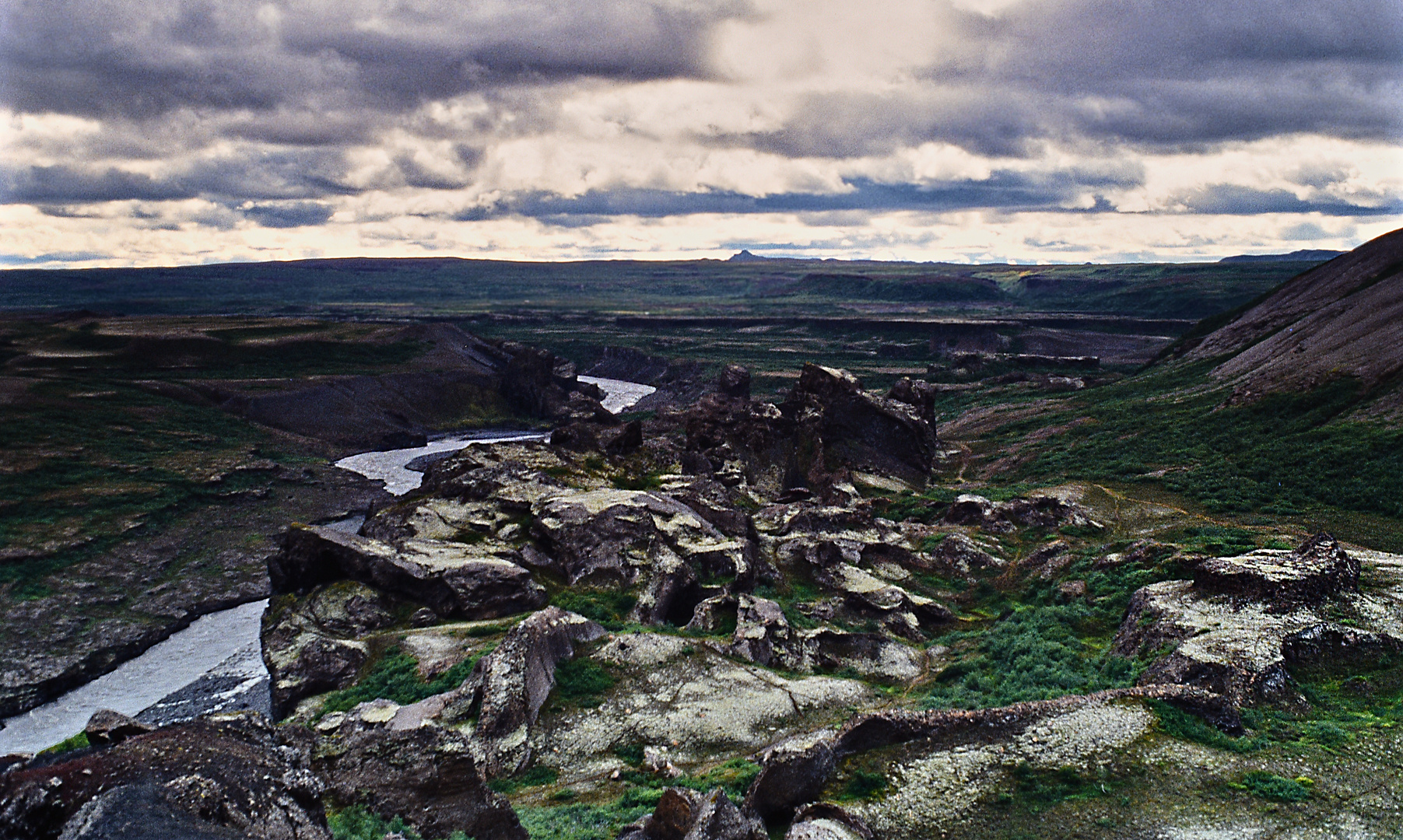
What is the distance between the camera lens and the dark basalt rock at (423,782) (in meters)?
19.8

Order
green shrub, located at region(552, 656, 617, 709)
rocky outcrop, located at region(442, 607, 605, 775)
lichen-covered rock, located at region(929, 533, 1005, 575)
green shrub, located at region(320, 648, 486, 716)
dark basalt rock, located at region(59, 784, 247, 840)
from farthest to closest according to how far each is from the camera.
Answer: lichen-covered rock, located at region(929, 533, 1005, 575), green shrub, located at region(320, 648, 486, 716), green shrub, located at region(552, 656, 617, 709), rocky outcrop, located at region(442, 607, 605, 775), dark basalt rock, located at region(59, 784, 247, 840)

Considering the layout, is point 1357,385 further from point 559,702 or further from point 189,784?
point 189,784

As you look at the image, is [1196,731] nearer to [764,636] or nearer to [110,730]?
[764,636]

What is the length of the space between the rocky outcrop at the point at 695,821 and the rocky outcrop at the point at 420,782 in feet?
10.7

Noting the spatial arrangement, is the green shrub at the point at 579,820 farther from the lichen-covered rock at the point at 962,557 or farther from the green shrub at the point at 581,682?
the lichen-covered rock at the point at 962,557

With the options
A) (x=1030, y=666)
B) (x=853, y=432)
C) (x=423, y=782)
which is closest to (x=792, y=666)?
(x=1030, y=666)

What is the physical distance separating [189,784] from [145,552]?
68733mm

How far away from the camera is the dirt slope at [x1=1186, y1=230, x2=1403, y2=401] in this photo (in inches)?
2808

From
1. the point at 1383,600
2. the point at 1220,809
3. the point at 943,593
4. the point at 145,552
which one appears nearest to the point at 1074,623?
the point at 943,593

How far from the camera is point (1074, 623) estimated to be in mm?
38875

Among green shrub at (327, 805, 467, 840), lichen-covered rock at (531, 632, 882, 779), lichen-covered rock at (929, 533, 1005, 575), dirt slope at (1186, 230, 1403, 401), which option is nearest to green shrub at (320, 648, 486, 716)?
lichen-covered rock at (531, 632, 882, 779)

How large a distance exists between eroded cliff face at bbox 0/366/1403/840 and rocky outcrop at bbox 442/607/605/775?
100 mm

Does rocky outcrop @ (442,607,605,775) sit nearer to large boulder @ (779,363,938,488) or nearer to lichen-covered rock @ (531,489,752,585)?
lichen-covered rock @ (531,489,752,585)

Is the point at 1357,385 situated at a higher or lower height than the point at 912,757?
higher
